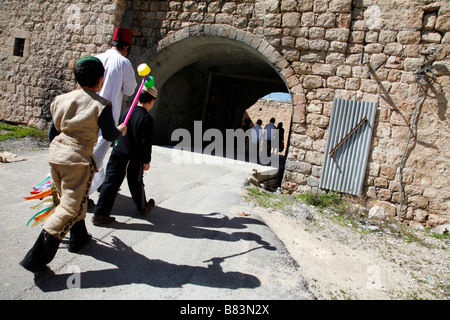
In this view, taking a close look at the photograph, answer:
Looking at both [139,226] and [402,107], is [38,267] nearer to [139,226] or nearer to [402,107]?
[139,226]

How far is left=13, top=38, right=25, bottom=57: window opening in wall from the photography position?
307 inches

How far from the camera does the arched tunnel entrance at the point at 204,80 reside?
23.8ft

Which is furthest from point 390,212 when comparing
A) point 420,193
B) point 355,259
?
point 355,259

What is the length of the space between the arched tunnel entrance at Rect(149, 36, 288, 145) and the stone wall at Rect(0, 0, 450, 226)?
468 mm

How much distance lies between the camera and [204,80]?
10.4m

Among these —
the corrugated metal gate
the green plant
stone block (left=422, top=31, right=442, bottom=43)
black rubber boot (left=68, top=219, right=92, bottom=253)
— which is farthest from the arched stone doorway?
black rubber boot (left=68, top=219, right=92, bottom=253)

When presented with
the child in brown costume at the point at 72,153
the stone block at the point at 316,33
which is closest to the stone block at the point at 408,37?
the stone block at the point at 316,33

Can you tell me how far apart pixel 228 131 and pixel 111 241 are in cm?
1057

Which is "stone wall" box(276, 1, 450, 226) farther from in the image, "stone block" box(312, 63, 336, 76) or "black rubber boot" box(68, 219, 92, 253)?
"black rubber boot" box(68, 219, 92, 253)

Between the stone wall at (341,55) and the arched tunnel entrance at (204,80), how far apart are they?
468mm

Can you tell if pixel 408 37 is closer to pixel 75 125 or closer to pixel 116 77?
pixel 116 77

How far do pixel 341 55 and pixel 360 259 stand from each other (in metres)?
3.92

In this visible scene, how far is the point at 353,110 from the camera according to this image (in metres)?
5.62

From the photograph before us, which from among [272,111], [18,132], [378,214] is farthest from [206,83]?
[272,111]
